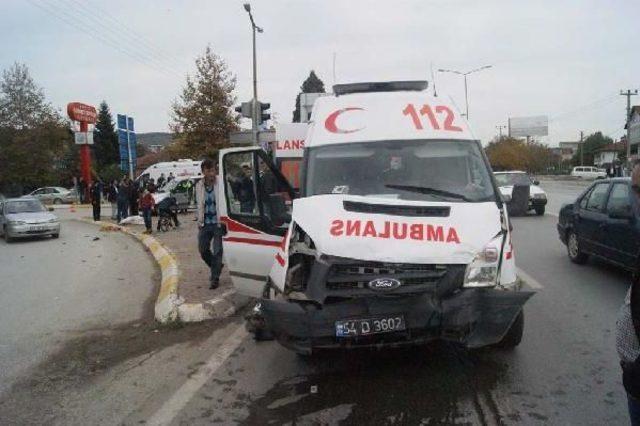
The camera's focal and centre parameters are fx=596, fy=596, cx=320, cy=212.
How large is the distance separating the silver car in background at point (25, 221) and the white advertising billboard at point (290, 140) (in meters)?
10.3

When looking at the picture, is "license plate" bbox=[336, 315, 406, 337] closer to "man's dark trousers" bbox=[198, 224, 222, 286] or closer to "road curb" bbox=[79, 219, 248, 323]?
"road curb" bbox=[79, 219, 248, 323]

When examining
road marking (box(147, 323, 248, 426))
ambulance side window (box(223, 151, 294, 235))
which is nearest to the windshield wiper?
ambulance side window (box(223, 151, 294, 235))

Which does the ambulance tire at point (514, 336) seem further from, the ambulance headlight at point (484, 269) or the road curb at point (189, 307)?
the road curb at point (189, 307)

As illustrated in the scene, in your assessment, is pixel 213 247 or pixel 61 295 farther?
pixel 61 295

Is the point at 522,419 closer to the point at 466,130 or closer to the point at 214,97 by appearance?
the point at 466,130

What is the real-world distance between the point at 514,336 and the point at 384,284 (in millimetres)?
1713

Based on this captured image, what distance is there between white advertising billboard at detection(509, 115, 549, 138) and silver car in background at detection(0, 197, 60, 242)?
8631cm

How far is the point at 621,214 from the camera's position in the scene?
788 centimetres

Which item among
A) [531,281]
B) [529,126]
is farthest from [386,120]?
[529,126]

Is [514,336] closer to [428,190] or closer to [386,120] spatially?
[428,190]

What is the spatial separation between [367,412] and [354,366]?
984 millimetres

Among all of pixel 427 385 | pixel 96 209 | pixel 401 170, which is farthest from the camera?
pixel 96 209

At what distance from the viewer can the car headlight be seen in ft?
14.3

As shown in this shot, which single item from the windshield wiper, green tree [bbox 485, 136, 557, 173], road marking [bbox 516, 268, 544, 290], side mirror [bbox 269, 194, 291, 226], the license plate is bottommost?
road marking [bbox 516, 268, 544, 290]
